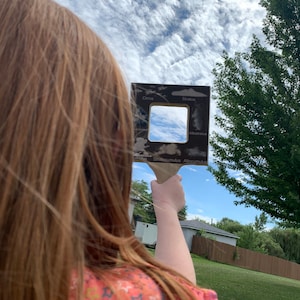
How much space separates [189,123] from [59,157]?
545 mm

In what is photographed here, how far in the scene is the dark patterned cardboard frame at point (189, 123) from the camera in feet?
3.39

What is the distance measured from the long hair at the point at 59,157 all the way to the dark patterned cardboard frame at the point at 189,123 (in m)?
0.35

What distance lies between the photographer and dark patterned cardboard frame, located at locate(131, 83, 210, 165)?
1032 millimetres

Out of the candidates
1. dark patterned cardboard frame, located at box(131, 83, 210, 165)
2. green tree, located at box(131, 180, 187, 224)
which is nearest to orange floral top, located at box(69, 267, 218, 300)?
green tree, located at box(131, 180, 187, 224)

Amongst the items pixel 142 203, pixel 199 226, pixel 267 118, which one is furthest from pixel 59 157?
pixel 199 226

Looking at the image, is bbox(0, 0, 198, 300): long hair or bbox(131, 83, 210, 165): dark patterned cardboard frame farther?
bbox(131, 83, 210, 165): dark patterned cardboard frame

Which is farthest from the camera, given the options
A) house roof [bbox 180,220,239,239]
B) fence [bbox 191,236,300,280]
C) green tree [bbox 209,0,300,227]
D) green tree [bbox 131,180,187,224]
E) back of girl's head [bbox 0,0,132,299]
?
house roof [bbox 180,220,239,239]

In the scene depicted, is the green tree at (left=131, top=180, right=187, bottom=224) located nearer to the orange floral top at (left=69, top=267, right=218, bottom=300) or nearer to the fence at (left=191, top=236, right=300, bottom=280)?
the orange floral top at (left=69, top=267, right=218, bottom=300)

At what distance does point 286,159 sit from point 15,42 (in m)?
7.25

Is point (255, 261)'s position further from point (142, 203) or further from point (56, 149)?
point (56, 149)

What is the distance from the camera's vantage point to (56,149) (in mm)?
550

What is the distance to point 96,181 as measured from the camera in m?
0.61

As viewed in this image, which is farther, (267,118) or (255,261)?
(255,261)

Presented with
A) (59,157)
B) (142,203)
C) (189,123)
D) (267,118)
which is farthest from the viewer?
(267,118)
